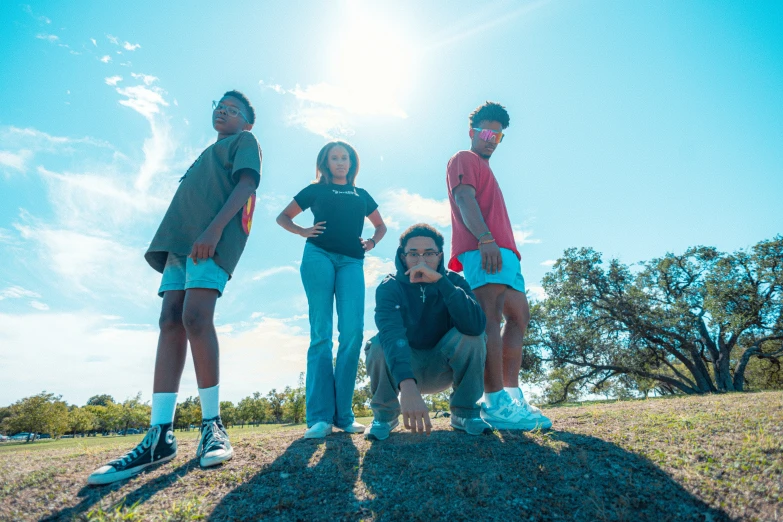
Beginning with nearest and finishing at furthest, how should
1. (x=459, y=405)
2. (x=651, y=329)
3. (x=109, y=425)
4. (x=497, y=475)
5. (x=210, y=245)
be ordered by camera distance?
(x=497, y=475), (x=210, y=245), (x=459, y=405), (x=651, y=329), (x=109, y=425)

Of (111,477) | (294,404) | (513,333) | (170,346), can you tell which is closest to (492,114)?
(513,333)

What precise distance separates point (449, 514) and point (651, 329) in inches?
871

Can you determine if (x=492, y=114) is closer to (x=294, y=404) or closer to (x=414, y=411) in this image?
(x=414, y=411)

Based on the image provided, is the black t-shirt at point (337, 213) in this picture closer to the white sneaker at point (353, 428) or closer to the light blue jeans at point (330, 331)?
the light blue jeans at point (330, 331)

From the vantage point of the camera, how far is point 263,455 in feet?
9.86

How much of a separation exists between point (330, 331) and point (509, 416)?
5.84ft

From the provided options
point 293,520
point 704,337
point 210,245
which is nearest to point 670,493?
point 293,520

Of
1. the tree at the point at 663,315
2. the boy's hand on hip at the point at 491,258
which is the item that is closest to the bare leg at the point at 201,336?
the boy's hand on hip at the point at 491,258

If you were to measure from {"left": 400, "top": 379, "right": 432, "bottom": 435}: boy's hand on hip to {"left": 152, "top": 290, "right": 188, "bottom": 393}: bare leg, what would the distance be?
1819 millimetres

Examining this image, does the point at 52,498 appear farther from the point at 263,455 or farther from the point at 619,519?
the point at 619,519

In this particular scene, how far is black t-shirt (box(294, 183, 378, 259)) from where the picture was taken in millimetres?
4309

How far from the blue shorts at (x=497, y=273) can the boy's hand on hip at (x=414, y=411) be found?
4.88 ft

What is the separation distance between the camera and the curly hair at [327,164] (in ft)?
15.6

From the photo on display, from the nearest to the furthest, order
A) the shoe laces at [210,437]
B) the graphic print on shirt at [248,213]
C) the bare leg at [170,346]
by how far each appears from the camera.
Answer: the shoe laces at [210,437]
the bare leg at [170,346]
the graphic print on shirt at [248,213]
